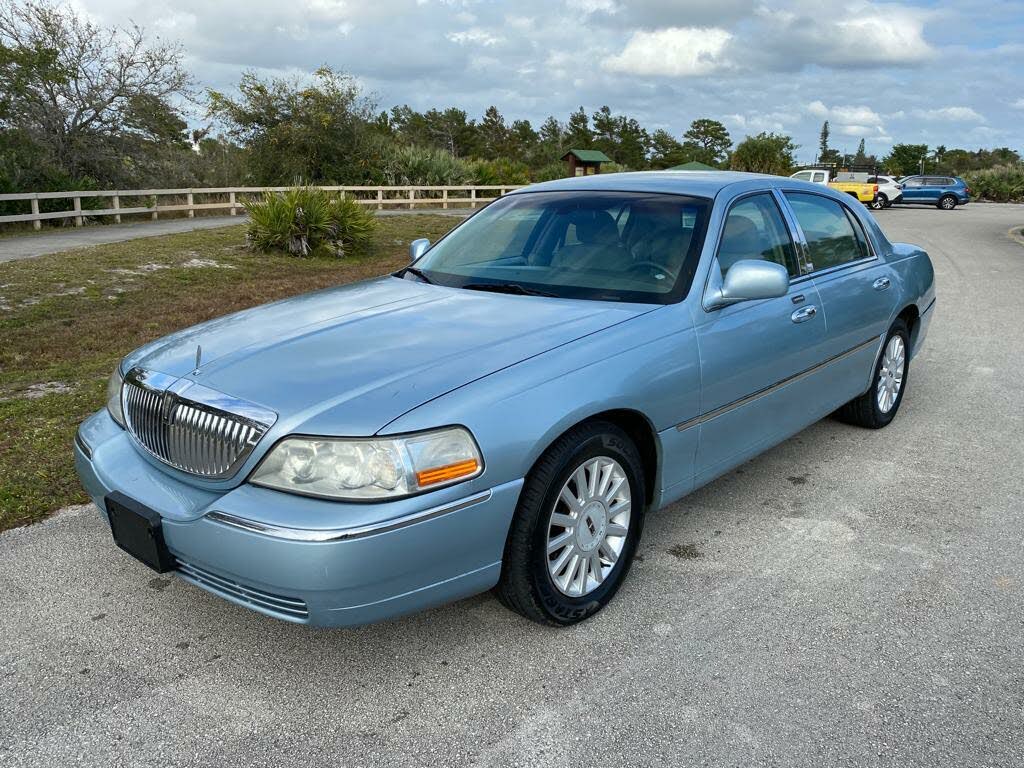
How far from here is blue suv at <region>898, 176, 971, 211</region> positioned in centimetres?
3653

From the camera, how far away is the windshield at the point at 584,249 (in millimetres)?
3695

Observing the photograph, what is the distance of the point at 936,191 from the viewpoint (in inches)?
1447

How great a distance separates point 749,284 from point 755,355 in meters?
0.39

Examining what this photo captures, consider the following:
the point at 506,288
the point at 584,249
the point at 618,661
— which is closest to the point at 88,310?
the point at 506,288

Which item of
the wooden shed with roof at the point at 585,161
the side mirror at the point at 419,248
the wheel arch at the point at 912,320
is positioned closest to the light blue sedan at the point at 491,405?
the side mirror at the point at 419,248

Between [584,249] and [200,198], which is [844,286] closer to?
[584,249]

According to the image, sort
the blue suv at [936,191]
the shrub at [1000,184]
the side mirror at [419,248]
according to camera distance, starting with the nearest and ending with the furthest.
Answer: the side mirror at [419,248], the blue suv at [936,191], the shrub at [1000,184]

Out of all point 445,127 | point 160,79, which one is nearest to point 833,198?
point 160,79

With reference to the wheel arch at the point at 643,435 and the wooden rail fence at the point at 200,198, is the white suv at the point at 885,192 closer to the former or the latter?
the wooden rail fence at the point at 200,198

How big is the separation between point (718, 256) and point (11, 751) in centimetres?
322

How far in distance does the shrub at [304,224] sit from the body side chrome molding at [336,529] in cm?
1322

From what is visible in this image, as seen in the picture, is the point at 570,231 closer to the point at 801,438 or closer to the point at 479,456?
the point at 479,456

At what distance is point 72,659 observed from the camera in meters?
2.94

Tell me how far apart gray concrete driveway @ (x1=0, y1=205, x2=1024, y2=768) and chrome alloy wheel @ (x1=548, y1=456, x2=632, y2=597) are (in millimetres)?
207
